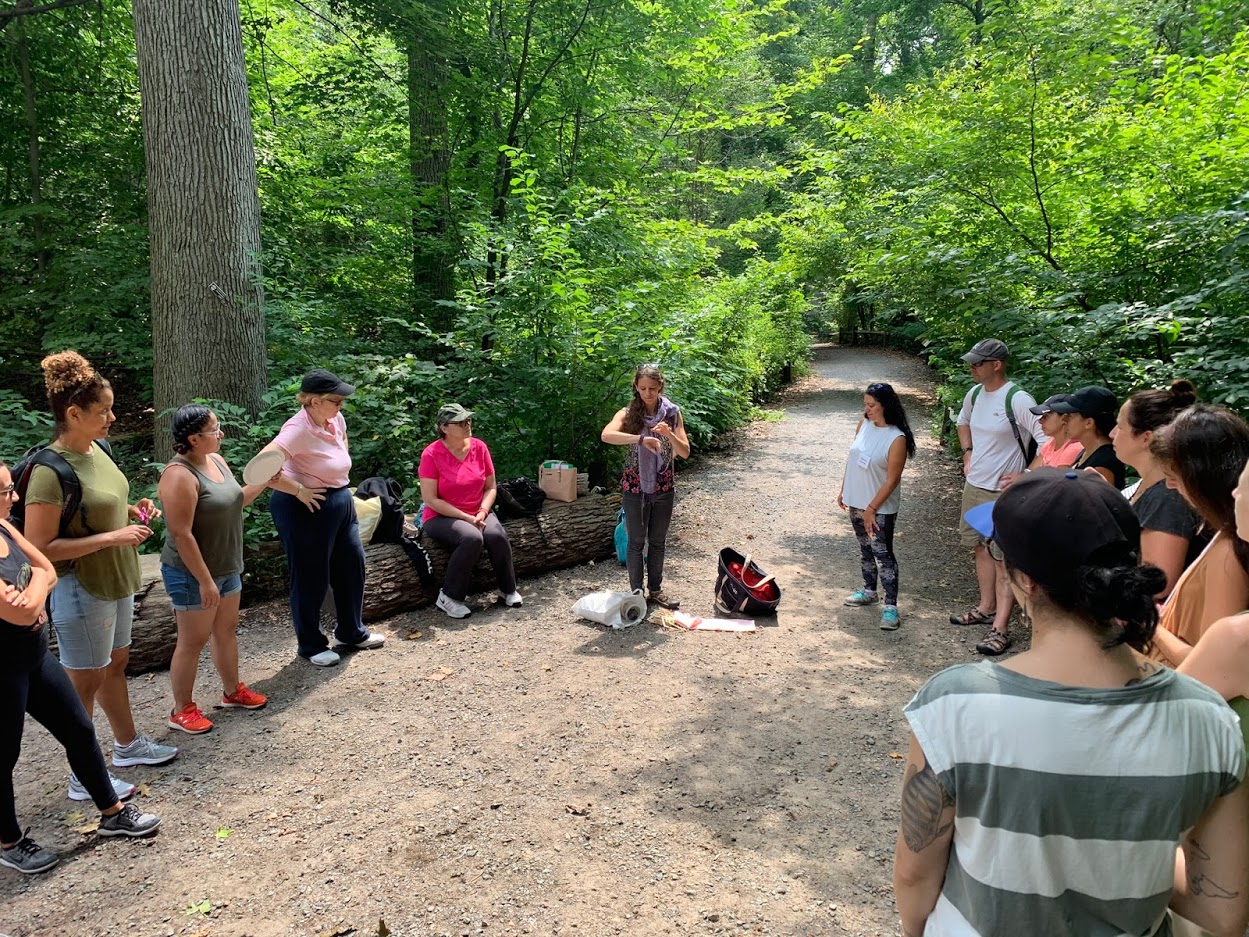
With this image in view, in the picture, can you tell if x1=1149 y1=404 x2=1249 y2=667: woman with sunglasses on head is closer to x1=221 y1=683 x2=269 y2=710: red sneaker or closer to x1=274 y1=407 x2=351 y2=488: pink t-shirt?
x1=274 y1=407 x2=351 y2=488: pink t-shirt

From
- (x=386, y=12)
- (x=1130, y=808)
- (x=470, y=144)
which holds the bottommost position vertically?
(x=1130, y=808)

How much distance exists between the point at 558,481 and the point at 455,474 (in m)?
1.51

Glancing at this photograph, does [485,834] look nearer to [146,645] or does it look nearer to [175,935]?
[175,935]

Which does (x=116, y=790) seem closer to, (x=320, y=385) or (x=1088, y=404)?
(x=320, y=385)

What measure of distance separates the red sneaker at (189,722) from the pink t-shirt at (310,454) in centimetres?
135

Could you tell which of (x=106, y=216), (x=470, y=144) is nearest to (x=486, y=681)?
(x=470, y=144)

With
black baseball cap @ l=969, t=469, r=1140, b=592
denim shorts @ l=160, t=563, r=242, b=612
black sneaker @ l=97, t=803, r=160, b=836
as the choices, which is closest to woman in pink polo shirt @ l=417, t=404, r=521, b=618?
denim shorts @ l=160, t=563, r=242, b=612

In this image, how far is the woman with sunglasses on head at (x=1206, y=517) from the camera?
1.84m

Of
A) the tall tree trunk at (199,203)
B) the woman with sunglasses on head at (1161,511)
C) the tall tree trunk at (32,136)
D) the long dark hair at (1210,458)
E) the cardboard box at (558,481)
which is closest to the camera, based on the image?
the long dark hair at (1210,458)

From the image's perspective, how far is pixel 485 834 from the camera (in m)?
3.17

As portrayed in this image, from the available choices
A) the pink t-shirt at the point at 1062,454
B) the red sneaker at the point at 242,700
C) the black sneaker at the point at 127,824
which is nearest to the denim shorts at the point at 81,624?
the black sneaker at the point at 127,824

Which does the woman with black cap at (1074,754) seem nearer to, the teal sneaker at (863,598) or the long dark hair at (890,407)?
the long dark hair at (890,407)

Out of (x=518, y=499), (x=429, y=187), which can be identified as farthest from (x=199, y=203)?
(x=518, y=499)

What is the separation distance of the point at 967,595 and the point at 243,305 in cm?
658
